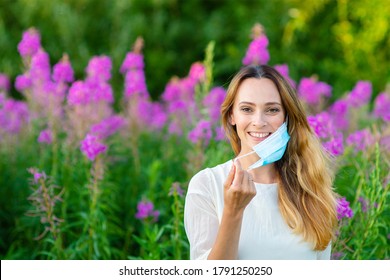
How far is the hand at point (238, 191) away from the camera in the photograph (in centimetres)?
247

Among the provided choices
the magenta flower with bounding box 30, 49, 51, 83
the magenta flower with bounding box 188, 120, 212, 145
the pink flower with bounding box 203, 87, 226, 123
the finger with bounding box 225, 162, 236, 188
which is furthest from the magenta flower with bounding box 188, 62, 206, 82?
the finger with bounding box 225, 162, 236, 188

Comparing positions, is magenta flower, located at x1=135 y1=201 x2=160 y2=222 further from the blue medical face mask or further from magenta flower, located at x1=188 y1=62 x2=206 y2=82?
magenta flower, located at x1=188 y1=62 x2=206 y2=82

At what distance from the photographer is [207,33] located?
11914mm

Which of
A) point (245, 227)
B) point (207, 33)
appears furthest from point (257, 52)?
point (207, 33)

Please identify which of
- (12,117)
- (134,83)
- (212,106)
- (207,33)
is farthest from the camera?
(207,33)

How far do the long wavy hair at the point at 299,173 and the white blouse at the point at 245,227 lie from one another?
0.17 feet

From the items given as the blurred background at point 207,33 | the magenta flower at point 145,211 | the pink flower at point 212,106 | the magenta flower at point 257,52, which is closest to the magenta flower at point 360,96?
the magenta flower at point 257,52

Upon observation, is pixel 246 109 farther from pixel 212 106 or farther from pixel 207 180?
pixel 212 106

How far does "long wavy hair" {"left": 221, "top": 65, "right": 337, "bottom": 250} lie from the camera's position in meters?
2.82

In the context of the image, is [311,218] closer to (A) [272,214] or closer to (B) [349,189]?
(A) [272,214]

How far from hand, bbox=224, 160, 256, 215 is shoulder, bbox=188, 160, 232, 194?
10.7 inches

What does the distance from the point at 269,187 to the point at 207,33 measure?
30.5 feet
